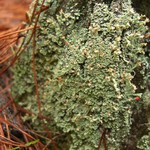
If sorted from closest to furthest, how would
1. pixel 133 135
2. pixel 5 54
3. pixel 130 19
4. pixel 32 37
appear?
1. pixel 130 19
2. pixel 133 135
3. pixel 32 37
4. pixel 5 54

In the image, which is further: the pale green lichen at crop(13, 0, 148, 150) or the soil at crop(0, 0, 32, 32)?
the soil at crop(0, 0, 32, 32)

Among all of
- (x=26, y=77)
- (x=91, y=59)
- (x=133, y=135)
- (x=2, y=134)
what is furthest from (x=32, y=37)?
(x=133, y=135)

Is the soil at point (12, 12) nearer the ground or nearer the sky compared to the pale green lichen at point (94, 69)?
nearer the sky

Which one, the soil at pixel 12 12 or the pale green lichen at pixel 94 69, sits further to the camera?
the soil at pixel 12 12

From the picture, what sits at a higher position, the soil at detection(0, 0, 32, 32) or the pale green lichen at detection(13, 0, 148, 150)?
the soil at detection(0, 0, 32, 32)

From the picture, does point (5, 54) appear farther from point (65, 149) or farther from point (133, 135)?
point (133, 135)
